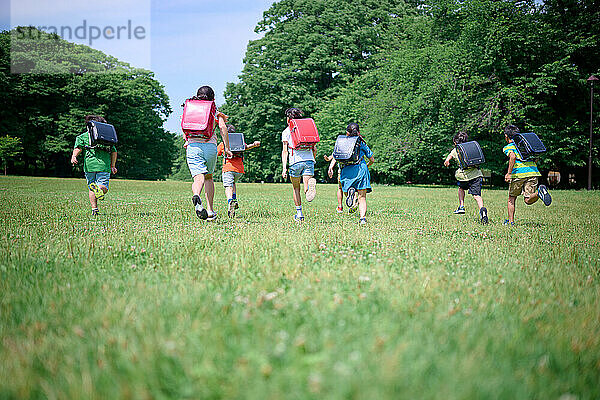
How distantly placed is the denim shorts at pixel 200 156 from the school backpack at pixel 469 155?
19.2ft

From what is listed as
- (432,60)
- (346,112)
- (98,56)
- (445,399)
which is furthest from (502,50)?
(98,56)

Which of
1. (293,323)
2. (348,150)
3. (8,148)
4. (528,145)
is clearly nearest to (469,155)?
(528,145)

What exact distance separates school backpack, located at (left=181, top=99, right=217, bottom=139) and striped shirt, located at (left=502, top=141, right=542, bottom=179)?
6.24m

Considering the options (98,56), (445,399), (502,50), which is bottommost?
(445,399)

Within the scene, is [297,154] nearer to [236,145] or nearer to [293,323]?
[236,145]

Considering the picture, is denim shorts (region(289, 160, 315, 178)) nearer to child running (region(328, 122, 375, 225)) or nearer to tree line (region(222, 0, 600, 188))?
child running (region(328, 122, 375, 225))

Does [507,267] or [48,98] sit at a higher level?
[48,98]

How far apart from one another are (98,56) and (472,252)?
57521 millimetres

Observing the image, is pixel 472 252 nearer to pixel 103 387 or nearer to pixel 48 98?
pixel 103 387

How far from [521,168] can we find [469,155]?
1.22 metres

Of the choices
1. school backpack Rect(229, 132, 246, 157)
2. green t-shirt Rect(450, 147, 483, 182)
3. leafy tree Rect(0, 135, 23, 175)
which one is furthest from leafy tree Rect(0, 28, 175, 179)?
green t-shirt Rect(450, 147, 483, 182)

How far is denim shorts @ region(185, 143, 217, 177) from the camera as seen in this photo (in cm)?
743

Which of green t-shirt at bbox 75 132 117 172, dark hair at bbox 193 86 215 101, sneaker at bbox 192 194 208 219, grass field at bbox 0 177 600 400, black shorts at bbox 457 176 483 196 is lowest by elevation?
grass field at bbox 0 177 600 400

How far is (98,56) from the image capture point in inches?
2025
